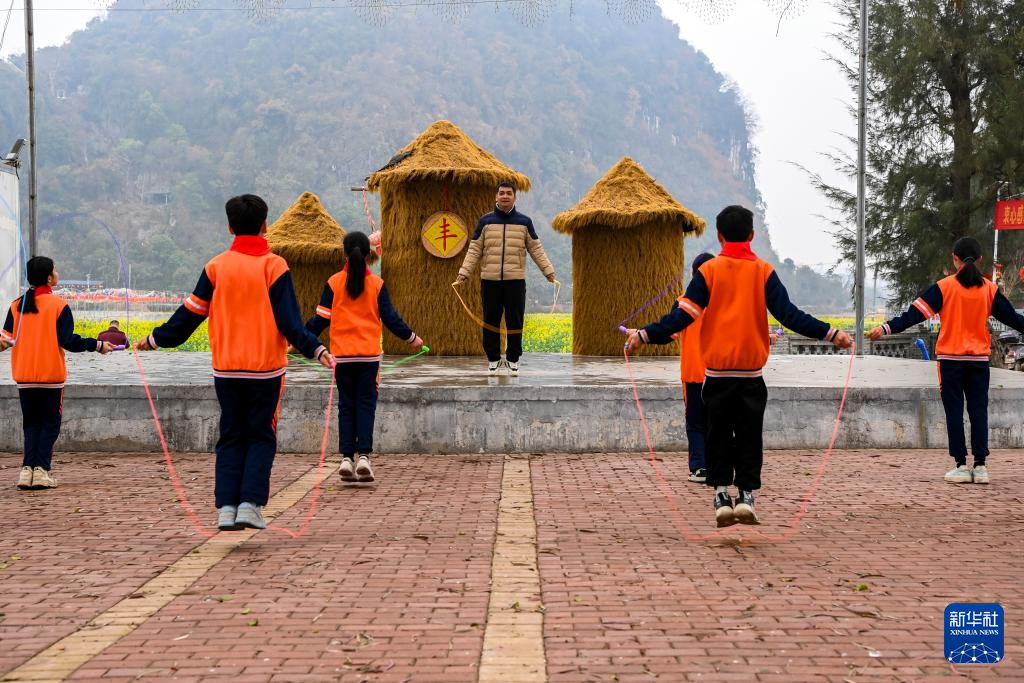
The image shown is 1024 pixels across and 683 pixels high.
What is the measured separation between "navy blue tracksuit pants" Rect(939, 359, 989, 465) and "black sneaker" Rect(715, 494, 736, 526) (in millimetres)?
3019

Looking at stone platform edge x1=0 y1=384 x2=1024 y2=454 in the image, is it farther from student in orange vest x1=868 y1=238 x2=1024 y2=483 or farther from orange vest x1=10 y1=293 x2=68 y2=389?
orange vest x1=10 y1=293 x2=68 y2=389

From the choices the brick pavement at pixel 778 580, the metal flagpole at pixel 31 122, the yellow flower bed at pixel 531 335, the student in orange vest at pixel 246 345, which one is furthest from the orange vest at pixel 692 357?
the yellow flower bed at pixel 531 335

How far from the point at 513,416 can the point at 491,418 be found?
0.20 m

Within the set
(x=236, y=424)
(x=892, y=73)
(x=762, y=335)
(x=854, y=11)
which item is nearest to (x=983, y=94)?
(x=892, y=73)

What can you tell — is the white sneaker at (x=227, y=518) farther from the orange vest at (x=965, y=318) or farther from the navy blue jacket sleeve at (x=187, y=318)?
the orange vest at (x=965, y=318)

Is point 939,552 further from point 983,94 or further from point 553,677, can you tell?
point 983,94

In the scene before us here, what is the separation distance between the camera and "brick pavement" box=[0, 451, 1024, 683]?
3861 mm

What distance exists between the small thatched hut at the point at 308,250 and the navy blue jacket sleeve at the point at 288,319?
28.3 ft

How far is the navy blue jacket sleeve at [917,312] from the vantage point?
7.73m

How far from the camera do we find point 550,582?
5020 millimetres

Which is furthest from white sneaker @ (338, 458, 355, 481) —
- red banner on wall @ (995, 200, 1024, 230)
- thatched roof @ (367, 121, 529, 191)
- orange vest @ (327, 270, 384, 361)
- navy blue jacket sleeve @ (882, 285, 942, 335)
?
red banner on wall @ (995, 200, 1024, 230)

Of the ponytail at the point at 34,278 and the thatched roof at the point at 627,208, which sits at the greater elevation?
the thatched roof at the point at 627,208

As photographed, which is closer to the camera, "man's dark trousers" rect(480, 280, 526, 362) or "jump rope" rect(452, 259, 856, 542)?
"jump rope" rect(452, 259, 856, 542)

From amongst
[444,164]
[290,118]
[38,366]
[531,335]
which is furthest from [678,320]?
[290,118]
